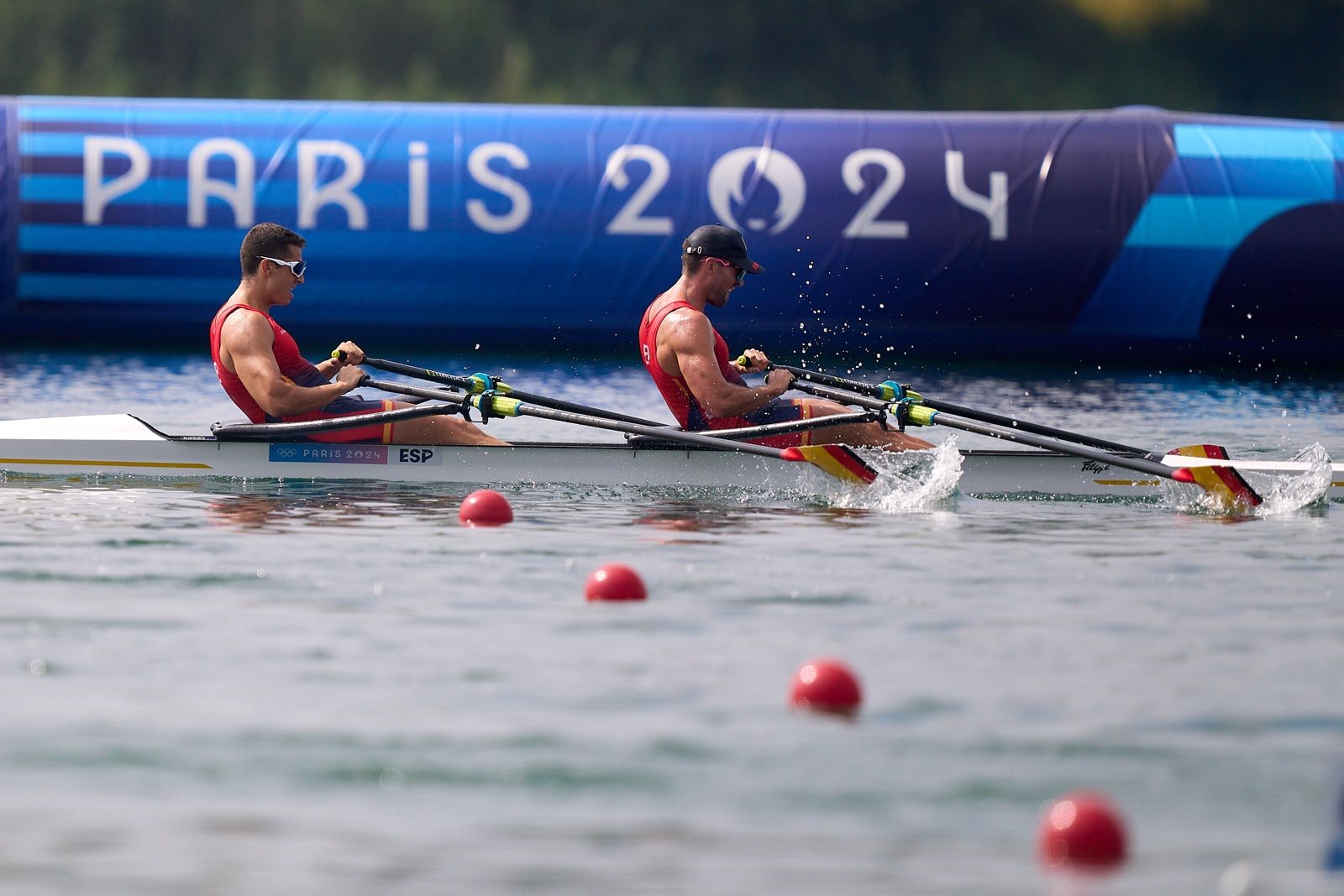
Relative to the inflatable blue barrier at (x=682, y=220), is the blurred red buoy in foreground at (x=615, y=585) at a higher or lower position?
lower

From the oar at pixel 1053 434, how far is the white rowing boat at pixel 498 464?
135 millimetres

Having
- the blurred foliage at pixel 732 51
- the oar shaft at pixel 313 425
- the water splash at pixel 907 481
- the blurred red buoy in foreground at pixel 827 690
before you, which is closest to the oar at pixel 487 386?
the oar shaft at pixel 313 425

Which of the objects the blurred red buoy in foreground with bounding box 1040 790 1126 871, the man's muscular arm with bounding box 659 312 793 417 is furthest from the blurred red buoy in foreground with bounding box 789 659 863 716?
the man's muscular arm with bounding box 659 312 793 417

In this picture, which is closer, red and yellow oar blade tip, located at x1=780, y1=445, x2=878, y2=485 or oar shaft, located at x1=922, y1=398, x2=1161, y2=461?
red and yellow oar blade tip, located at x1=780, y1=445, x2=878, y2=485

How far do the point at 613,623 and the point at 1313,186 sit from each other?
13.1 metres

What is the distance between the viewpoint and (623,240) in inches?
739

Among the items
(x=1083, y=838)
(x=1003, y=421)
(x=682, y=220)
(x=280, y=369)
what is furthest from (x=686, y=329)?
(x=682, y=220)

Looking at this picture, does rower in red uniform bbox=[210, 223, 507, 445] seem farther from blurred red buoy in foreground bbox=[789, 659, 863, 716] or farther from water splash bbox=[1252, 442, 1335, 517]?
blurred red buoy in foreground bbox=[789, 659, 863, 716]

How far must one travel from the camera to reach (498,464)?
10.7 meters

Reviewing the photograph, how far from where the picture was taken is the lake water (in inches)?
184

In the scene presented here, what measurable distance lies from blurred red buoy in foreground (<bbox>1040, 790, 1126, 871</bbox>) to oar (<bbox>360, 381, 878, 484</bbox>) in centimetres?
567

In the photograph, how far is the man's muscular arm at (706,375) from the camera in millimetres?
10547

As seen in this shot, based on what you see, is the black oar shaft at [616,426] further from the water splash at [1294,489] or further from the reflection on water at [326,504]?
the water splash at [1294,489]

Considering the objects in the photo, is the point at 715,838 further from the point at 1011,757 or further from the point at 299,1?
the point at 299,1
